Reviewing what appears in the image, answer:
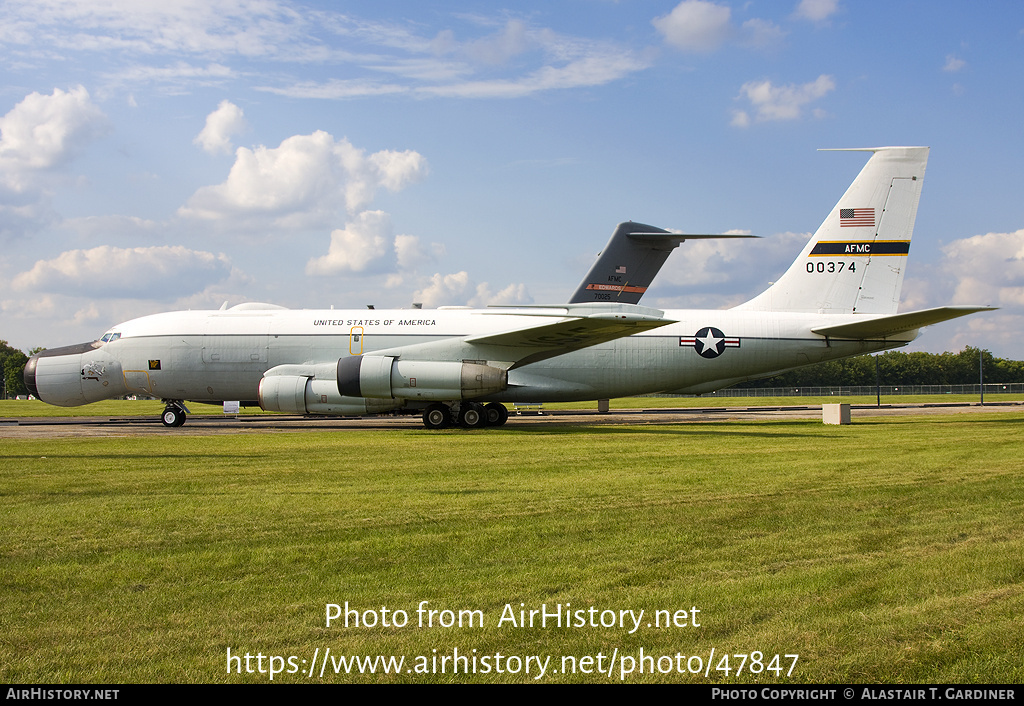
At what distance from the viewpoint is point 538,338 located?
22016mm

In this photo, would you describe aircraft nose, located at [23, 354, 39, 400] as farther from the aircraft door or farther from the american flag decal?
the american flag decal

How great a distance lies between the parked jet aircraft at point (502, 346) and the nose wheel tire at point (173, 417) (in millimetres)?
50

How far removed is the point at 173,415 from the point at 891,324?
22.8 m

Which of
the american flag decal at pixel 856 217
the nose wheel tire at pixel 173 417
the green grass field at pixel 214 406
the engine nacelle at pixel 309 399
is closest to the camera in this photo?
the engine nacelle at pixel 309 399

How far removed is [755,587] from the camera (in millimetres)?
5023

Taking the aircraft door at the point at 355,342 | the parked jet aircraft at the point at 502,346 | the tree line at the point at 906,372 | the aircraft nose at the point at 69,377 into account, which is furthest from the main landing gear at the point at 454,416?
the tree line at the point at 906,372

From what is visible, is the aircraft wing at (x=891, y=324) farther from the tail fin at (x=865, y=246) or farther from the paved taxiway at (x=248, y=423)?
the paved taxiway at (x=248, y=423)

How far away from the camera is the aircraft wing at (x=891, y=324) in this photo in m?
19.7

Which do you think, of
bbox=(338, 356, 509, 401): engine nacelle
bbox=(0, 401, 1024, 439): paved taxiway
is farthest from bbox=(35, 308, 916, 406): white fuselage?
bbox=(0, 401, 1024, 439): paved taxiway

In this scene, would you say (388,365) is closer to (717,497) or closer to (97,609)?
(717,497)

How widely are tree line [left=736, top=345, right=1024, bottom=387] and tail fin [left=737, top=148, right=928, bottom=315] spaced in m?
84.1

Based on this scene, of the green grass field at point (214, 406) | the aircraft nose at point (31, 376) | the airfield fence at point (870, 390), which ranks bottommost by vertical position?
the airfield fence at point (870, 390)

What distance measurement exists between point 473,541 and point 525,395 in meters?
17.6
